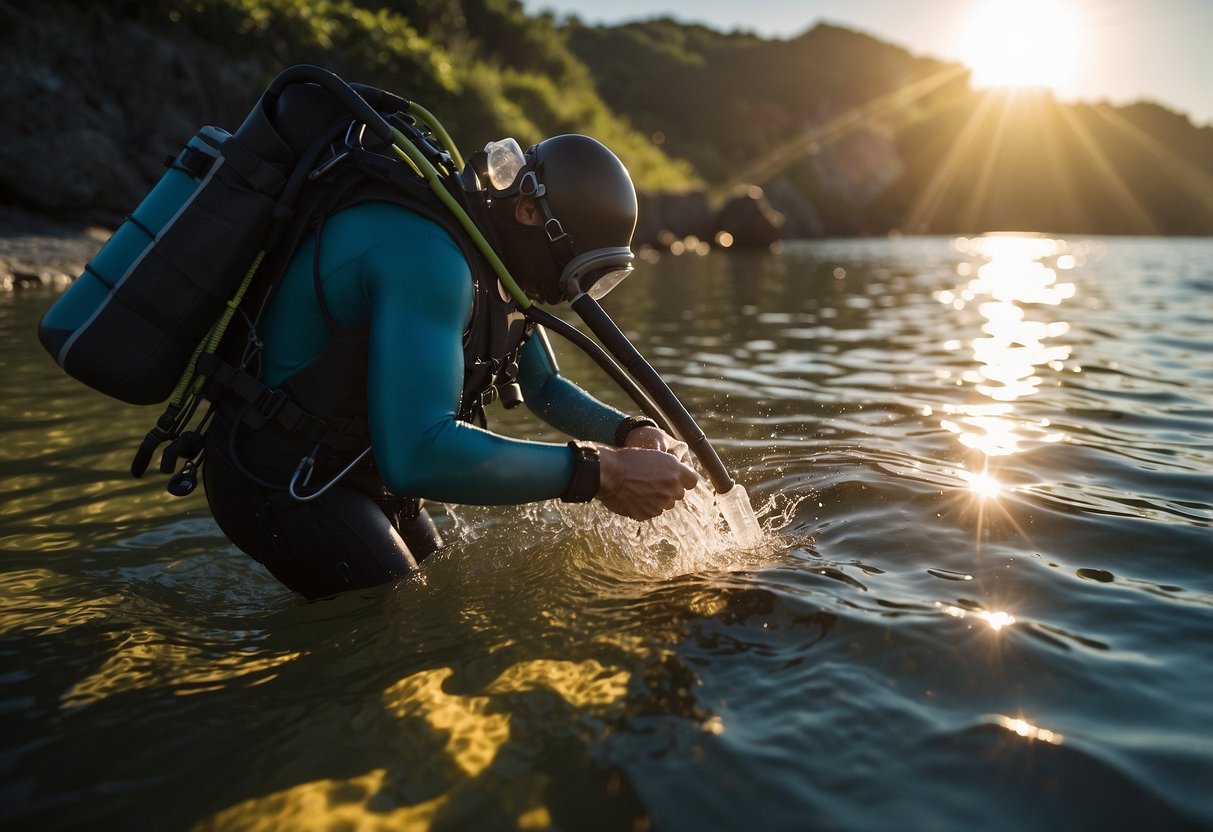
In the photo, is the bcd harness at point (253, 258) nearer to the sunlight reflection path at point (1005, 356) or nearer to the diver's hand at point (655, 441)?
the diver's hand at point (655, 441)

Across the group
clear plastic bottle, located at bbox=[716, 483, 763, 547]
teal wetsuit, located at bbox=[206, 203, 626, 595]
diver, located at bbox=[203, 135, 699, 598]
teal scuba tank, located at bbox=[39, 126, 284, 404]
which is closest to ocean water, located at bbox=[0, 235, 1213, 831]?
clear plastic bottle, located at bbox=[716, 483, 763, 547]

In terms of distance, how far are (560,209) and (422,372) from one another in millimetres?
768

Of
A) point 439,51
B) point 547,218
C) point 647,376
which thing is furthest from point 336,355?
point 439,51

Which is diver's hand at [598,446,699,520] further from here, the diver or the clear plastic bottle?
the clear plastic bottle

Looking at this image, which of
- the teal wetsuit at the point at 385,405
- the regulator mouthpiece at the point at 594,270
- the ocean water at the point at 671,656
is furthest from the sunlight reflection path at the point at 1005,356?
the teal wetsuit at the point at 385,405

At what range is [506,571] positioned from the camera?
150 inches

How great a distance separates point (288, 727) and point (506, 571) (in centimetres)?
132

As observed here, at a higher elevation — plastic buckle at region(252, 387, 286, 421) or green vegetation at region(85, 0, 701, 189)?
green vegetation at region(85, 0, 701, 189)

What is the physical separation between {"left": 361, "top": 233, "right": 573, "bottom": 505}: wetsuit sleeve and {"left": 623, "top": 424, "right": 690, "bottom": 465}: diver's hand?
94 cm

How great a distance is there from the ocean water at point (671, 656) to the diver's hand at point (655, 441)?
431 millimetres

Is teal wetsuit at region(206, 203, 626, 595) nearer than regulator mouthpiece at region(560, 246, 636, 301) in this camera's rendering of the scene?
Yes

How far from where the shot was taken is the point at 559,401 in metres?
3.93

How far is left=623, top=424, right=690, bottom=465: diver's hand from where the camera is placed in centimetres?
349

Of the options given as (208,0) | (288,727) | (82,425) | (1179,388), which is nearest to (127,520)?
(82,425)
